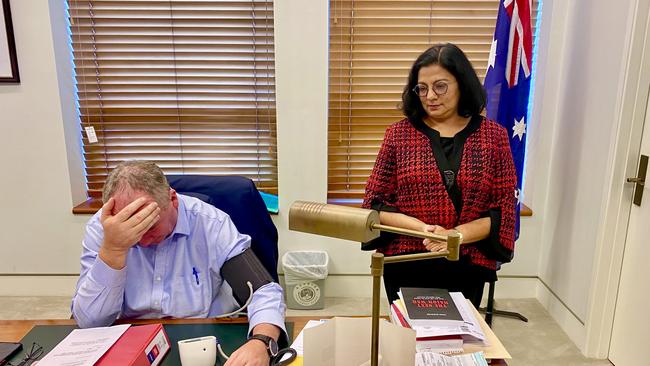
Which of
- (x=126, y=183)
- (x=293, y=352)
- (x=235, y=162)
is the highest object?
(x=126, y=183)

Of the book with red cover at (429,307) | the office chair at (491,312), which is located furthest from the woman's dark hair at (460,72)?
the office chair at (491,312)

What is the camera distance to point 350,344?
0.76 meters

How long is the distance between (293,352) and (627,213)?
5.92 feet

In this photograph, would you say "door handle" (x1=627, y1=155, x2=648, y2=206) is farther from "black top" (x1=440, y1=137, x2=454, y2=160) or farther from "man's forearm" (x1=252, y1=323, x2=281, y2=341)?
"man's forearm" (x1=252, y1=323, x2=281, y2=341)

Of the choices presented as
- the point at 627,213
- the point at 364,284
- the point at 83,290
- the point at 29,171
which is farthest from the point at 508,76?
the point at 29,171

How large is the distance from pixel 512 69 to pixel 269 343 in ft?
6.07

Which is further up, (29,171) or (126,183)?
(126,183)

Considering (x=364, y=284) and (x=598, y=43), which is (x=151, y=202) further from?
(x=598, y=43)

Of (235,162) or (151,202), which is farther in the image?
(235,162)

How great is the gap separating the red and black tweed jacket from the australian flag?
36.0 inches

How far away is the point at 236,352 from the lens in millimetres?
1010

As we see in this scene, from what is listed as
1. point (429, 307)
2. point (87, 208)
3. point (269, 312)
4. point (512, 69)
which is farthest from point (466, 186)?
point (87, 208)

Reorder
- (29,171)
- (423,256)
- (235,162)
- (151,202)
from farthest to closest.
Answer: (235,162)
(29,171)
(151,202)
(423,256)

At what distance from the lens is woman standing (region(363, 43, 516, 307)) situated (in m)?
1.40
